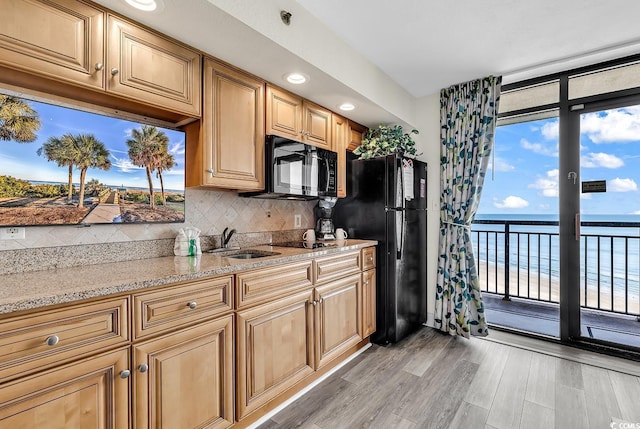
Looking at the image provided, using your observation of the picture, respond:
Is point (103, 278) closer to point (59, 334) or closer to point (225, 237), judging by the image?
point (59, 334)

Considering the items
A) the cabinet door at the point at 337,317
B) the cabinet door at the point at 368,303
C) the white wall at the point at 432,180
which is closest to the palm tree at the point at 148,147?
the cabinet door at the point at 337,317

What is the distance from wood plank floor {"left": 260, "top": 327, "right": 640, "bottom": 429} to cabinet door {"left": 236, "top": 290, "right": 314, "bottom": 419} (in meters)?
0.19

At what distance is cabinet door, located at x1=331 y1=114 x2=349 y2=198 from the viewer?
2.81 meters

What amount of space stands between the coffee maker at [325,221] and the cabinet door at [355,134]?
0.61 meters

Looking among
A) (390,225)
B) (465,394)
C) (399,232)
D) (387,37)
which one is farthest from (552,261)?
(387,37)

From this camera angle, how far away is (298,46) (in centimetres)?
182

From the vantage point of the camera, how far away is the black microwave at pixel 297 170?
2.13 metres

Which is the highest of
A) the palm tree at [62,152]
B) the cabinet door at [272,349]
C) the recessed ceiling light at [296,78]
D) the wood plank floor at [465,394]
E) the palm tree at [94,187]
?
the recessed ceiling light at [296,78]

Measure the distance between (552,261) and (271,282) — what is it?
11.8 ft

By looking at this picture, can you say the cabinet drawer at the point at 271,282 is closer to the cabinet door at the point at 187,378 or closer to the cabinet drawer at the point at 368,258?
the cabinet door at the point at 187,378

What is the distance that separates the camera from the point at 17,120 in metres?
1.37

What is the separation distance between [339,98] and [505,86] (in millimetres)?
1769

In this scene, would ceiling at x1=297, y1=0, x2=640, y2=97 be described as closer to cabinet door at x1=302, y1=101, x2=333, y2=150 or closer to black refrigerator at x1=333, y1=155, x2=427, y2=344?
cabinet door at x1=302, y1=101, x2=333, y2=150

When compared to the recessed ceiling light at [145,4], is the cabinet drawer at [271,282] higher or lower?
lower
